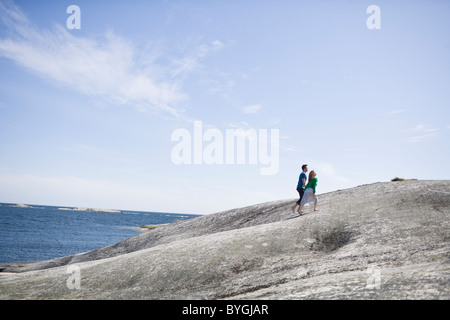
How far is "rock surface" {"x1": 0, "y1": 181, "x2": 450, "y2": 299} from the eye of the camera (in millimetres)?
9648

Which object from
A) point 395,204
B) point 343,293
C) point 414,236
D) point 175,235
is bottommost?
point 175,235

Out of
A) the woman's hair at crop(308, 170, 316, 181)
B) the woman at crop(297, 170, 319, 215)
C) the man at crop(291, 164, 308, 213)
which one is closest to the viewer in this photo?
the woman's hair at crop(308, 170, 316, 181)

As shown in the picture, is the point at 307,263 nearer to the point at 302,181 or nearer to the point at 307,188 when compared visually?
the point at 307,188

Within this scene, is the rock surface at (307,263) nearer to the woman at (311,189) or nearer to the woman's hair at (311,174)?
the woman at (311,189)

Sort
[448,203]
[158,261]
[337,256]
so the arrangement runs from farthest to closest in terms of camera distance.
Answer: [448,203], [158,261], [337,256]

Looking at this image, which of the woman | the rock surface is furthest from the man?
the rock surface

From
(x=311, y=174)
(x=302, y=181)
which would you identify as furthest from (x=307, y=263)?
(x=302, y=181)

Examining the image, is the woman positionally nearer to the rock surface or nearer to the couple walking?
the couple walking

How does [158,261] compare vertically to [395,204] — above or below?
below

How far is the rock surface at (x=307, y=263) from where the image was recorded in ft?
31.7

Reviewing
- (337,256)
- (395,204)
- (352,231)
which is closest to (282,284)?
(337,256)
